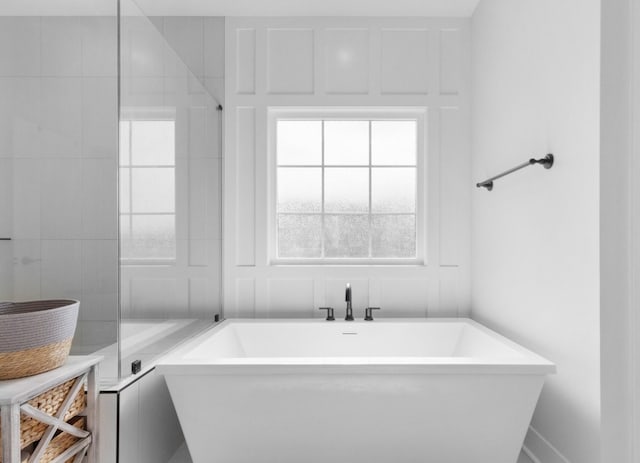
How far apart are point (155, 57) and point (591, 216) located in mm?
1975

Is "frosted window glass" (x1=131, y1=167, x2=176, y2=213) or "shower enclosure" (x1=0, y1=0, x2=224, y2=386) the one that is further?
"frosted window glass" (x1=131, y1=167, x2=176, y2=213)

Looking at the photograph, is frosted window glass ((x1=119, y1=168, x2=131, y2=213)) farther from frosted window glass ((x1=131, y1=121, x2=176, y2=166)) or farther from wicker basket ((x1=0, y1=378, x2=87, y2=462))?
wicker basket ((x1=0, y1=378, x2=87, y2=462))

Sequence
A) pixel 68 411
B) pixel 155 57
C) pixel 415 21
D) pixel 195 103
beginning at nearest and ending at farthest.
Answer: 1. pixel 68 411
2. pixel 155 57
3. pixel 195 103
4. pixel 415 21

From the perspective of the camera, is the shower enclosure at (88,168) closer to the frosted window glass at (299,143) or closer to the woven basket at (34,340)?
the woven basket at (34,340)

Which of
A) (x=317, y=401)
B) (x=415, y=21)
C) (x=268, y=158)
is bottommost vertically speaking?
(x=317, y=401)

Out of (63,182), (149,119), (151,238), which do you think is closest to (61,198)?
(63,182)

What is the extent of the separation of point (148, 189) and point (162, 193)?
112 millimetres

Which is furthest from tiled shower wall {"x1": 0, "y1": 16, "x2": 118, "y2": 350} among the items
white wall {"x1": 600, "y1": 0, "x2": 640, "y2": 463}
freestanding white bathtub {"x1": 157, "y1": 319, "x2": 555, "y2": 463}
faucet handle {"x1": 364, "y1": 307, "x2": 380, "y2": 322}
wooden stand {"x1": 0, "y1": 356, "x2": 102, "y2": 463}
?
white wall {"x1": 600, "y1": 0, "x2": 640, "y2": 463}

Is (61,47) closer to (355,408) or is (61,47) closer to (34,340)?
(34,340)

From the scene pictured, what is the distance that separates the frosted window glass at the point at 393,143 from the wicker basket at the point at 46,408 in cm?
220

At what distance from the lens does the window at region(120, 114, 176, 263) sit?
168cm

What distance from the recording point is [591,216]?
155cm

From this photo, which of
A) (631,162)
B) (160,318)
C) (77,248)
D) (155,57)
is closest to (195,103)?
(155,57)

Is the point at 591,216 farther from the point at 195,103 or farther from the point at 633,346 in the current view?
the point at 195,103
